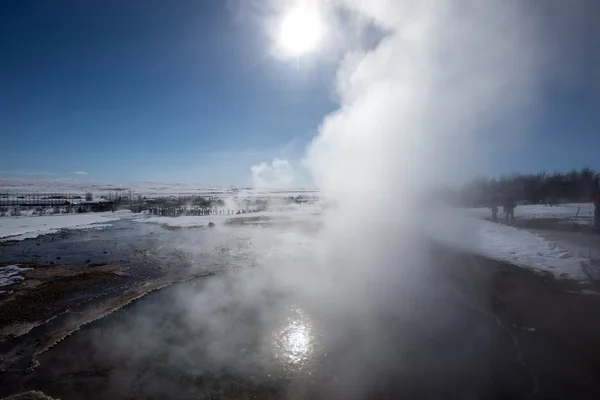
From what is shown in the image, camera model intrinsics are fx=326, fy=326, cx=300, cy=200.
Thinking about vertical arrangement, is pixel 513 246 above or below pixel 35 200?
below

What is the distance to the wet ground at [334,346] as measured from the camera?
406 cm

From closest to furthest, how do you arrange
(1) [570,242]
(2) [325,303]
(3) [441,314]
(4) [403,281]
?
(3) [441,314], (2) [325,303], (4) [403,281], (1) [570,242]

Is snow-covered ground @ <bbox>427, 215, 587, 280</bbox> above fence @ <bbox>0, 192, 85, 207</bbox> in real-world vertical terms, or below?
below

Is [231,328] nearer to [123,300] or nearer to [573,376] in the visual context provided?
[123,300]

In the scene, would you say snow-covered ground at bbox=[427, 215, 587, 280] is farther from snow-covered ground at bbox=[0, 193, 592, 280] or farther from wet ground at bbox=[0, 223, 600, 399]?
wet ground at bbox=[0, 223, 600, 399]

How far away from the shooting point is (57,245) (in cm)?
1373

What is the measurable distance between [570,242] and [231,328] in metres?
11.7

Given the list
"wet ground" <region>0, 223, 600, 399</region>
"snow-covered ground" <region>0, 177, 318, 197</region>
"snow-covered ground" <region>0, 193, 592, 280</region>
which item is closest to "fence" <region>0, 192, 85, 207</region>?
"snow-covered ground" <region>0, 177, 318, 197</region>

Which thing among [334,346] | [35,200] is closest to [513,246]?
[334,346]

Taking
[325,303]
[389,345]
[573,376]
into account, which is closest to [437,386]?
[389,345]

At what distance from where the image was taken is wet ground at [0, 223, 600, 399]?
4.06 metres

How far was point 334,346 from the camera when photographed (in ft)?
16.4

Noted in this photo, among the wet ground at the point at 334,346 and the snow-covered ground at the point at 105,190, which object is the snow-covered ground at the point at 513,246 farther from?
the snow-covered ground at the point at 105,190

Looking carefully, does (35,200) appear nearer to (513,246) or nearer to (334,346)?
(334,346)
